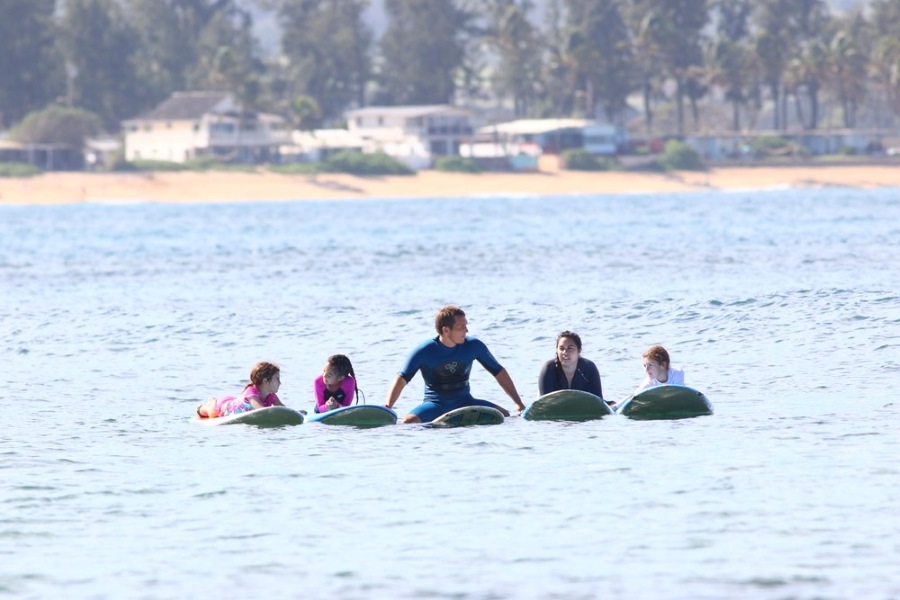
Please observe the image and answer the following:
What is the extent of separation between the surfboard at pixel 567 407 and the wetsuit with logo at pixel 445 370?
60 centimetres

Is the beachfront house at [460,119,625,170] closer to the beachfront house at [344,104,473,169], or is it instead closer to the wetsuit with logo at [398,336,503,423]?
the beachfront house at [344,104,473,169]

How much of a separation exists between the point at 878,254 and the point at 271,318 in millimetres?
26518

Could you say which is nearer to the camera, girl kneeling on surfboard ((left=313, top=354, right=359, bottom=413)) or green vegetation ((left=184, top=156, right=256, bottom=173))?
girl kneeling on surfboard ((left=313, top=354, right=359, bottom=413))

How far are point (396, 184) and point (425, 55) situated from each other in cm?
3757

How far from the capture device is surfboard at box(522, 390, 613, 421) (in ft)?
62.0

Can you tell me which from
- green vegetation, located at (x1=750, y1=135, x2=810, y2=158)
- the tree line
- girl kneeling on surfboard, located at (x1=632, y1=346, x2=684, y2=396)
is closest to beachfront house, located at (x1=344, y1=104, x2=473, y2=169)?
the tree line

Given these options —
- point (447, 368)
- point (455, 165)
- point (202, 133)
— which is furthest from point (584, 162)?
point (447, 368)

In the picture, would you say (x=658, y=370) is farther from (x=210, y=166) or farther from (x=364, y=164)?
(x=364, y=164)

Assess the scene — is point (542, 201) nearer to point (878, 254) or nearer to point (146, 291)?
point (878, 254)

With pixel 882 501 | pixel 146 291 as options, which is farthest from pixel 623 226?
pixel 882 501

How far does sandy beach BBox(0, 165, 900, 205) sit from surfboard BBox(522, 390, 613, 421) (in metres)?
113

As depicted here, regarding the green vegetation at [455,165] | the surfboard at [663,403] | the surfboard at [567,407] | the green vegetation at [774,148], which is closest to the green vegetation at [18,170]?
the green vegetation at [455,165]

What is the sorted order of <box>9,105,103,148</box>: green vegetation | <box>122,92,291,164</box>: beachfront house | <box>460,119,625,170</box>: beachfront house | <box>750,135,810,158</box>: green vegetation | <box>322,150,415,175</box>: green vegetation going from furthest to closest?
<box>750,135,810,158</box>: green vegetation, <box>460,119,625,170</box>: beachfront house, <box>122,92,291,164</box>: beachfront house, <box>322,150,415,175</box>: green vegetation, <box>9,105,103,148</box>: green vegetation

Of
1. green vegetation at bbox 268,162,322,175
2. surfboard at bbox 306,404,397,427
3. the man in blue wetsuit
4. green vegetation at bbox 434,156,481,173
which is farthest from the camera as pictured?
green vegetation at bbox 434,156,481,173
